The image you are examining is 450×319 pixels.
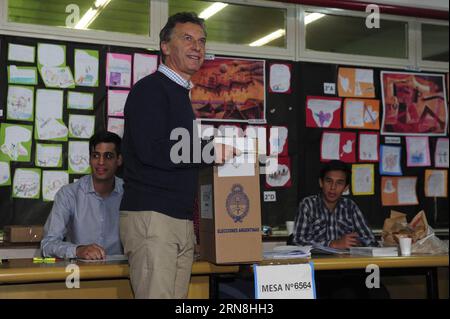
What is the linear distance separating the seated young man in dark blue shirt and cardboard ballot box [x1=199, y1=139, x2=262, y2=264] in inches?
44.1

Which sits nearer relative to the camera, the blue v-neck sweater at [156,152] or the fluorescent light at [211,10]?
the blue v-neck sweater at [156,152]

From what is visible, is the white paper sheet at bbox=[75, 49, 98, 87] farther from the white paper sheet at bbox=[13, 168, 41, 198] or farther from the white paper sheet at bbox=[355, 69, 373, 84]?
the white paper sheet at bbox=[355, 69, 373, 84]

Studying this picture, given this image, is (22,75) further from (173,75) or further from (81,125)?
(173,75)

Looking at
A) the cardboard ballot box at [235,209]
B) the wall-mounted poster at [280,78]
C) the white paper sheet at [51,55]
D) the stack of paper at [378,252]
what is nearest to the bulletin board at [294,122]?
the wall-mounted poster at [280,78]

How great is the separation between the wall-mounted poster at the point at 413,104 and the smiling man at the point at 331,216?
852mm

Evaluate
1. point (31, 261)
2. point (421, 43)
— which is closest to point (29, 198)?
point (31, 261)

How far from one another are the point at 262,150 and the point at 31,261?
1904 mm

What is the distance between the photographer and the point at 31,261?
2.55 m

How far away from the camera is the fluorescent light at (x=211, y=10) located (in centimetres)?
391

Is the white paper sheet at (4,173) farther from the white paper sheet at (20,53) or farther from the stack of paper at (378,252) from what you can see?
the stack of paper at (378,252)

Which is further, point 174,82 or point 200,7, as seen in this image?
point 200,7

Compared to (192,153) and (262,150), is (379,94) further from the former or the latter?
(192,153)

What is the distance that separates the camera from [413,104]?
434cm
